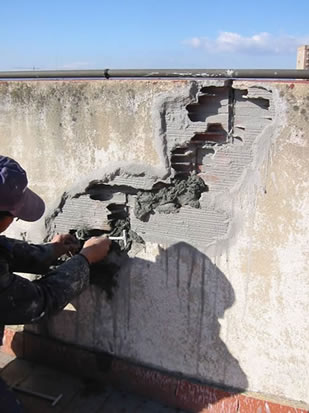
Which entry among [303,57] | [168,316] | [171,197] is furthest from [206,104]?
[303,57]

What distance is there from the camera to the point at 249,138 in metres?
2.16

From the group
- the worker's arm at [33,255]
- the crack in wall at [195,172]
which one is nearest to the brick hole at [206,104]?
the crack in wall at [195,172]

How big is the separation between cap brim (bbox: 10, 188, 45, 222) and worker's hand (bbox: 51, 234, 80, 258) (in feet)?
1.33

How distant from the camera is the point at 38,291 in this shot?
201cm

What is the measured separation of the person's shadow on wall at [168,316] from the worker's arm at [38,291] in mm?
457

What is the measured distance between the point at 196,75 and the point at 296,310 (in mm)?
1278

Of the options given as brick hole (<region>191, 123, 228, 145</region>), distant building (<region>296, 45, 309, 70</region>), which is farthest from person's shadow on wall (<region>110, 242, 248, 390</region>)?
distant building (<region>296, 45, 309, 70</region>)

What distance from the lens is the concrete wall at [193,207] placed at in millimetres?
2156

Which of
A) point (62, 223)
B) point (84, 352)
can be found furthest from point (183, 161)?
point (84, 352)

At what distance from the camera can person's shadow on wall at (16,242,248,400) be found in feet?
7.95

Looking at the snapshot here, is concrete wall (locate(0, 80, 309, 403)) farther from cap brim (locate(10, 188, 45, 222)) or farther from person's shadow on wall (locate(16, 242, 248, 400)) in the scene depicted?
cap brim (locate(10, 188, 45, 222))

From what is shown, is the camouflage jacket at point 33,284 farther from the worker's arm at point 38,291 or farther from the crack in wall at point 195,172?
the crack in wall at point 195,172

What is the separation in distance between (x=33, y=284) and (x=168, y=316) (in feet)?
2.86

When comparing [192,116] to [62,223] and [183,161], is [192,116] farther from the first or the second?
[62,223]
